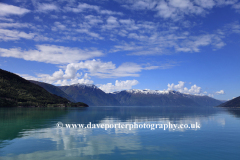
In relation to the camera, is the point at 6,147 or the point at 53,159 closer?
the point at 53,159

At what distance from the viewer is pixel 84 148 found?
3138cm

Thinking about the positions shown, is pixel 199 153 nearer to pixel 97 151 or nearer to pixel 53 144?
pixel 97 151

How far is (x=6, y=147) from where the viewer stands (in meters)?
31.0

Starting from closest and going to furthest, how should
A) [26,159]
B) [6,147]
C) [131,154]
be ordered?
[26,159], [131,154], [6,147]

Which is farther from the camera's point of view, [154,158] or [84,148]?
[84,148]

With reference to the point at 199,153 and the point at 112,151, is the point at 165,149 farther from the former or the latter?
the point at 112,151

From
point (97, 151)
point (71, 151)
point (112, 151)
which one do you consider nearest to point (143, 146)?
point (112, 151)

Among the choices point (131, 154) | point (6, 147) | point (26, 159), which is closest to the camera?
point (26, 159)

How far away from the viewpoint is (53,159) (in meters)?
25.2

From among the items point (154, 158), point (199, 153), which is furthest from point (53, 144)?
point (199, 153)

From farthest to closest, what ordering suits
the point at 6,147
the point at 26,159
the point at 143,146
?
the point at 143,146, the point at 6,147, the point at 26,159

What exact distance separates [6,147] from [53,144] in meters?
7.59

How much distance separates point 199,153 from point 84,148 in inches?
756

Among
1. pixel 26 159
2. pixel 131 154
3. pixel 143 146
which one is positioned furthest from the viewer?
pixel 143 146
